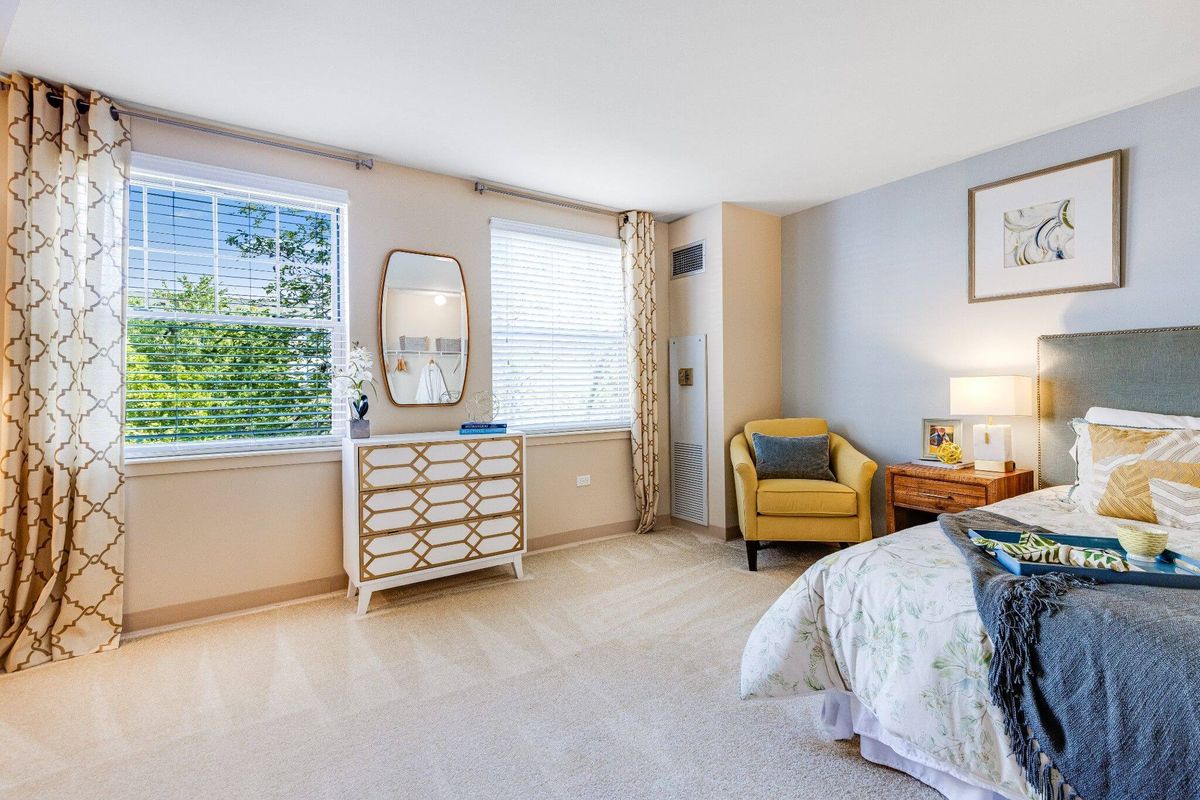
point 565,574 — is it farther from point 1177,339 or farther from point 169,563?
point 1177,339

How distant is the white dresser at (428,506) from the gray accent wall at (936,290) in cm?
253

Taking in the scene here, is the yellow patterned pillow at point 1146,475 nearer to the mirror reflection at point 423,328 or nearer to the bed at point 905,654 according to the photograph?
the bed at point 905,654

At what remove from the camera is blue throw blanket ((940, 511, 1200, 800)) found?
115 centimetres

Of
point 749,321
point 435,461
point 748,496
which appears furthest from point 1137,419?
point 435,461

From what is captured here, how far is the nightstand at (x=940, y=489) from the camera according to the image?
303 cm

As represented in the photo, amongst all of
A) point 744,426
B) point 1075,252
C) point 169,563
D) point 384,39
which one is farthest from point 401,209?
point 1075,252

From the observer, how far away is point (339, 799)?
65.5 inches

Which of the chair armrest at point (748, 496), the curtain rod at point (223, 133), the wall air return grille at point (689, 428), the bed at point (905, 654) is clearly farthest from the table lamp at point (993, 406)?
the curtain rod at point (223, 133)

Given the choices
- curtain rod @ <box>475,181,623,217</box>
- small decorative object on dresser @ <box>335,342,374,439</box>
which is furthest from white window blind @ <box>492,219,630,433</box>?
small decorative object on dresser @ <box>335,342,374,439</box>

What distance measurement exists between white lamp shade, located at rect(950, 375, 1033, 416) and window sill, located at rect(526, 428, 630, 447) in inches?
92.7

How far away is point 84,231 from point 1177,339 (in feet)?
17.3

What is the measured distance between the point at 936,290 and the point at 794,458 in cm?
145

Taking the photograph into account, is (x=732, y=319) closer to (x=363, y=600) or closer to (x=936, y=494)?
(x=936, y=494)

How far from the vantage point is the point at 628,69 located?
2.50 metres
